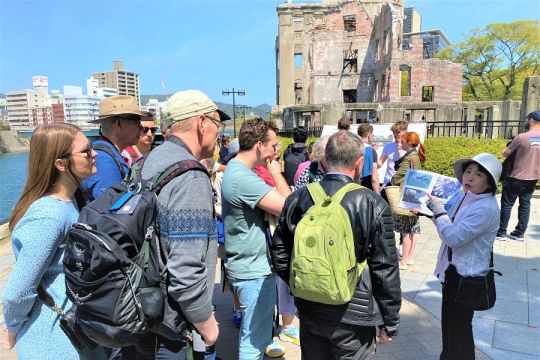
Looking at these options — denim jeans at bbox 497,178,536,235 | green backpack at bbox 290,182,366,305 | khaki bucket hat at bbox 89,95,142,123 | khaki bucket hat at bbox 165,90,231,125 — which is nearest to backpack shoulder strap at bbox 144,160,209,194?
khaki bucket hat at bbox 165,90,231,125

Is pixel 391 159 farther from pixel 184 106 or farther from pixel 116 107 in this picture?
pixel 184 106

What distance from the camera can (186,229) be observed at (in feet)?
5.66

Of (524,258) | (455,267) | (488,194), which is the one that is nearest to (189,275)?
(455,267)

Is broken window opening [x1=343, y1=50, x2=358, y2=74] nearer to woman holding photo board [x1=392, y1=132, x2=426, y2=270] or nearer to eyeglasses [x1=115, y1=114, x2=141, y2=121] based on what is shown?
woman holding photo board [x1=392, y1=132, x2=426, y2=270]

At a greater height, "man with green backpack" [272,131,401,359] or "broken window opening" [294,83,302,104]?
"broken window opening" [294,83,302,104]

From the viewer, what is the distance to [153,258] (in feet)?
5.74

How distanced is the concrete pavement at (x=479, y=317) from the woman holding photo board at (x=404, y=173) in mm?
256

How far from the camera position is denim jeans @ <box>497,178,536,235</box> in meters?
6.20

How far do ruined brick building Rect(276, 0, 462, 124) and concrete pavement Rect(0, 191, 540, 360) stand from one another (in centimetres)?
1750

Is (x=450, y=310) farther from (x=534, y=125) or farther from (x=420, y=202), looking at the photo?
(x=534, y=125)

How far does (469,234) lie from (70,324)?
2.53 metres

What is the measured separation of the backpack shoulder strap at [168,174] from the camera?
1.78 m

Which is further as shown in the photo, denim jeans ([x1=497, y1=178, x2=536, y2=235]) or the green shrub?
the green shrub

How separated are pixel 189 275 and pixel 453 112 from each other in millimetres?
16858
